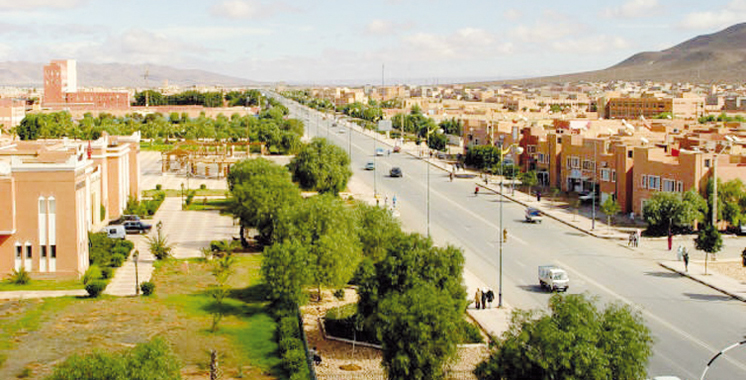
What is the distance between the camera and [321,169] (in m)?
51.1

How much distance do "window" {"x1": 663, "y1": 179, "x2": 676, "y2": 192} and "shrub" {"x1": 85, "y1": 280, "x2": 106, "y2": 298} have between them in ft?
93.1

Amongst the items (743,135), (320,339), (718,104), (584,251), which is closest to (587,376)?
(320,339)

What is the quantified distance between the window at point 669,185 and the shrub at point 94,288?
28371 mm

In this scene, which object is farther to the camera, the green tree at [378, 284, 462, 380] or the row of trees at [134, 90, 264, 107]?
the row of trees at [134, 90, 264, 107]

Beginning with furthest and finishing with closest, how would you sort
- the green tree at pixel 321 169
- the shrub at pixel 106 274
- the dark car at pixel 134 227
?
the green tree at pixel 321 169 → the dark car at pixel 134 227 → the shrub at pixel 106 274

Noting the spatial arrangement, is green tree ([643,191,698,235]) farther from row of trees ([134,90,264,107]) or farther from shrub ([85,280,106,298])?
row of trees ([134,90,264,107])

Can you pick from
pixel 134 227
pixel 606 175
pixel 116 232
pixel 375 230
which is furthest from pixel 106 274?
pixel 606 175

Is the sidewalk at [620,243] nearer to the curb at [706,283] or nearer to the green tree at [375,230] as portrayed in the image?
the curb at [706,283]

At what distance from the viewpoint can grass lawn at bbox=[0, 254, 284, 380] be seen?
2138 cm

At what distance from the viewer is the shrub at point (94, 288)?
91.6 ft

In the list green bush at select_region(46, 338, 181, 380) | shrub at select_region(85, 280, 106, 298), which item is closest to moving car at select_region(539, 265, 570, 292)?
shrub at select_region(85, 280, 106, 298)

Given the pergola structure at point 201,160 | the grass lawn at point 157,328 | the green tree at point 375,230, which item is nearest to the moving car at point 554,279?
the green tree at point 375,230

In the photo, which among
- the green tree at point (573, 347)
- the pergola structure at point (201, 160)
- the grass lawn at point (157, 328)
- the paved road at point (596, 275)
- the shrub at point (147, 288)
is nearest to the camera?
the green tree at point (573, 347)

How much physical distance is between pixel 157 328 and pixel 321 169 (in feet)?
89.3
